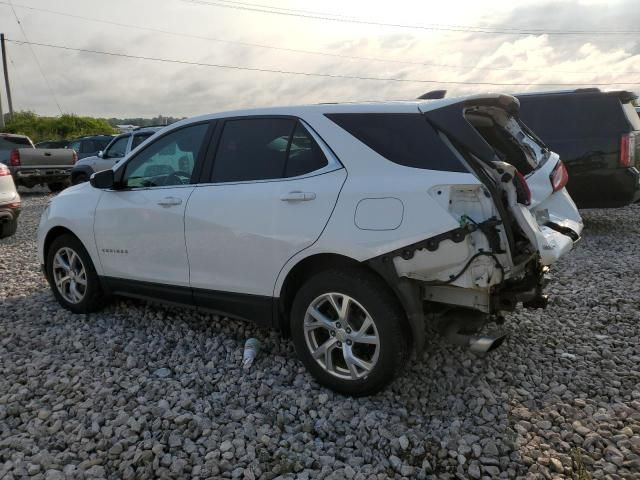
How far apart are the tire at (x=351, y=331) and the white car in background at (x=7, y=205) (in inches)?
256

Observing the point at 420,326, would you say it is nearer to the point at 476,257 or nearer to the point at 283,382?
the point at 476,257

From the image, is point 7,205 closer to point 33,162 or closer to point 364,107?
point 364,107

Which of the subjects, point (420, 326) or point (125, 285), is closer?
point (420, 326)

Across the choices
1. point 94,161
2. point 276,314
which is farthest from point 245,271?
point 94,161

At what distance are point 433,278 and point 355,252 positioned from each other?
1.47ft

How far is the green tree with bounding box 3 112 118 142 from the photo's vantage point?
36.6 metres

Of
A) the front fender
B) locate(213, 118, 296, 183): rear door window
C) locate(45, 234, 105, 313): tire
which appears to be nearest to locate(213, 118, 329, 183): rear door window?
locate(213, 118, 296, 183): rear door window

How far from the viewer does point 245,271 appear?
11.7ft

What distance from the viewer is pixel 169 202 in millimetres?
3943

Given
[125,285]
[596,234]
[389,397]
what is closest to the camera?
[389,397]

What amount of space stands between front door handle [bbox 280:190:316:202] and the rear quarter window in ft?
1.46

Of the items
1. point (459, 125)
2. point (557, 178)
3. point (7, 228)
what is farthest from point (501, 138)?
point (7, 228)

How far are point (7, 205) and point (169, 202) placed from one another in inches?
213

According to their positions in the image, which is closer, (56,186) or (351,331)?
(351,331)
